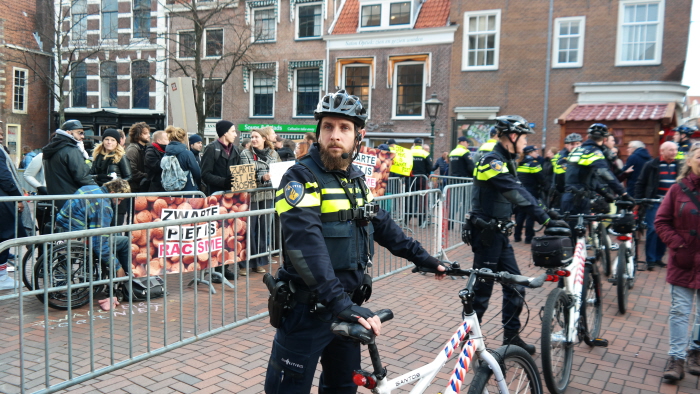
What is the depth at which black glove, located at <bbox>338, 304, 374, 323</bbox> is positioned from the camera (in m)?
2.17

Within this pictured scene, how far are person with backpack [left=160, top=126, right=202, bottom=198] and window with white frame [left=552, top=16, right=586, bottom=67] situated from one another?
1573 cm

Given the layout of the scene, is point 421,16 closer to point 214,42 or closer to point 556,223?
point 214,42

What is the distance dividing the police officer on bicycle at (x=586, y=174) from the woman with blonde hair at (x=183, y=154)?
537cm

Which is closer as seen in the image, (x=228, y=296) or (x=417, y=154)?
(x=228, y=296)

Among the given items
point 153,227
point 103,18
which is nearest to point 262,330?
point 153,227

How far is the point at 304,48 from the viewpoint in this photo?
2467 cm

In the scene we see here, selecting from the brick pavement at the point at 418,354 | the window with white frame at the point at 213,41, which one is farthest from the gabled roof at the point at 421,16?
the brick pavement at the point at 418,354

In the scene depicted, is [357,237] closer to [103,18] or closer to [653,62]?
[653,62]

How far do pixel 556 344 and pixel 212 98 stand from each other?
23.2 m

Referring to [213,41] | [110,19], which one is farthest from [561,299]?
[110,19]

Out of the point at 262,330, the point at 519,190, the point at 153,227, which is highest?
the point at 519,190

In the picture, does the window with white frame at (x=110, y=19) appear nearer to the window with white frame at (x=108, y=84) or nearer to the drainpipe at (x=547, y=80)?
the window with white frame at (x=108, y=84)

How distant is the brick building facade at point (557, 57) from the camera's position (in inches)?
711

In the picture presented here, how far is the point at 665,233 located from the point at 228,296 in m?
4.44
